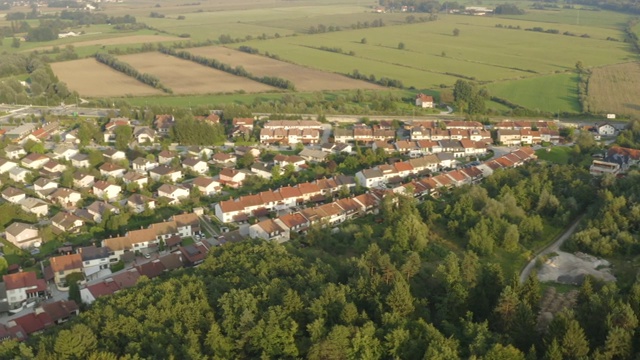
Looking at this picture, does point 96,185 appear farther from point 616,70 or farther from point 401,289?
point 616,70

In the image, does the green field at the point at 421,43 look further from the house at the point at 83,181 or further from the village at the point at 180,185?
the house at the point at 83,181

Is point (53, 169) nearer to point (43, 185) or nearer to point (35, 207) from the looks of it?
point (43, 185)

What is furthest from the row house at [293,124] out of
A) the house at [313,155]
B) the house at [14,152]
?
the house at [14,152]

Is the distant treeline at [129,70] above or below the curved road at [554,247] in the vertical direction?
above

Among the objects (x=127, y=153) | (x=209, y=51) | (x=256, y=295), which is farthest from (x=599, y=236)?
(x=209, y=51)

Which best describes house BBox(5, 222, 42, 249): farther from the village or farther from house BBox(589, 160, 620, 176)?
house BBox(589, 160, 620, 176)

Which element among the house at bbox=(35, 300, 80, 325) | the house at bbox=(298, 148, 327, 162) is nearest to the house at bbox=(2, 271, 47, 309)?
the house at bbox=(35, 300, 80, 325)

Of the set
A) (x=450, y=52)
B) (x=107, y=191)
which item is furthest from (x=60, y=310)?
(x=450, y=52)
